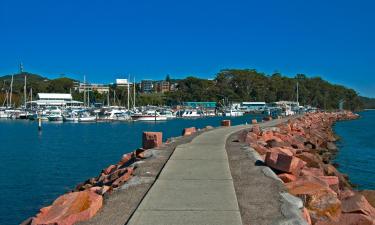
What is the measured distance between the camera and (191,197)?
A: 8875 mm

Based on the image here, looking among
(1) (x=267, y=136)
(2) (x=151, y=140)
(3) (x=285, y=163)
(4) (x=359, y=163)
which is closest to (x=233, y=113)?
(4) (x=359, y=163)

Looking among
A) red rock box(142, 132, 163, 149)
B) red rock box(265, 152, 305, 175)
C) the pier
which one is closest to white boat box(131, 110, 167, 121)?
red rock box(142, 132, 163, 149)

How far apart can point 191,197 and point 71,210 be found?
7.00ft

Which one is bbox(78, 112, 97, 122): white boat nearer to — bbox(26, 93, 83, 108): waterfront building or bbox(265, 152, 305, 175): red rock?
bbox(26, 93, 83, 108): waterfront building

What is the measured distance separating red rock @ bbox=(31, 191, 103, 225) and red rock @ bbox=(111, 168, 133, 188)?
2038 mm

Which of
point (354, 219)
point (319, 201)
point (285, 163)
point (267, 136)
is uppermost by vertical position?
point (285, 163)

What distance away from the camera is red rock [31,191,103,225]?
7.67 m

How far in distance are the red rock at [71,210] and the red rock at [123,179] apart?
6.69 ft

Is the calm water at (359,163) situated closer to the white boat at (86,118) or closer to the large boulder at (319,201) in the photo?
the large boulder at (319,201)

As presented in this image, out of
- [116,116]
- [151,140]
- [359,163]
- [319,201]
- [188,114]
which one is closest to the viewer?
[319,201]

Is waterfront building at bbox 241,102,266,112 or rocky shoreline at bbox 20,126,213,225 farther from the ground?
waterfront building at bbox 241,102,266,112

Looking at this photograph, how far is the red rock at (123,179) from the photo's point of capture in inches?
427

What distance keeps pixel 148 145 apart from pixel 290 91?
184m

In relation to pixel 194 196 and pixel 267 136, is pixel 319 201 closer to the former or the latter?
pixel 194 196
